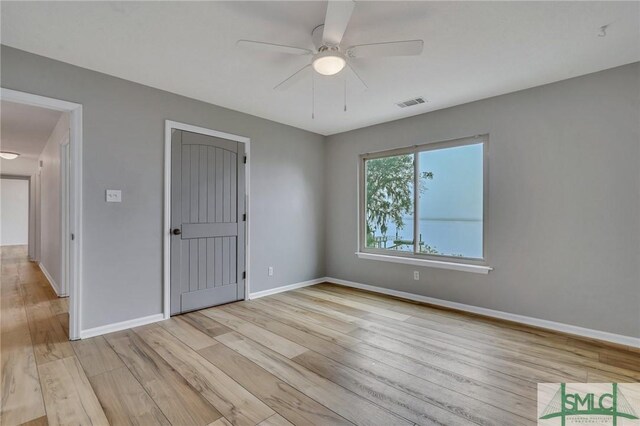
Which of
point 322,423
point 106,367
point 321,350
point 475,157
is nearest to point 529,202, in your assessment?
point 475,157

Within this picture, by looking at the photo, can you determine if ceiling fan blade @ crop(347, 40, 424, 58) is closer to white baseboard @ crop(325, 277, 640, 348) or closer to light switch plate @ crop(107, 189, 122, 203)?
light switch plate @ crop(107, 189, 122, 203)

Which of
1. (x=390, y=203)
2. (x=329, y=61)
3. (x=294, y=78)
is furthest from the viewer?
(x=390, y=203)

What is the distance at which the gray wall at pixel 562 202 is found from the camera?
8.87ft

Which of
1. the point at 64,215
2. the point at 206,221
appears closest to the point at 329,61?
the point at 206,221

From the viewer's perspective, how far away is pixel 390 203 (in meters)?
4.52

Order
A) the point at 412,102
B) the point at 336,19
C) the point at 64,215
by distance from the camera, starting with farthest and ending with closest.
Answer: the point at 64,215 < the point at 412,102 < the point at 336,19

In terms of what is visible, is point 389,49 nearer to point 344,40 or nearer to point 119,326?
point 344,40

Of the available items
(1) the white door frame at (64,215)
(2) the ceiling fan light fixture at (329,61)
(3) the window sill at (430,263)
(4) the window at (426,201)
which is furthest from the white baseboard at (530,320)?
(1) the white door frame at (64,215)

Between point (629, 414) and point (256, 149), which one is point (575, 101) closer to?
point (629, 414)

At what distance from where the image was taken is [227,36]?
90.7 inches

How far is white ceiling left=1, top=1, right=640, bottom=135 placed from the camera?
199 centimetres

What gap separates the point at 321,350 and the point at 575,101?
3.46 m

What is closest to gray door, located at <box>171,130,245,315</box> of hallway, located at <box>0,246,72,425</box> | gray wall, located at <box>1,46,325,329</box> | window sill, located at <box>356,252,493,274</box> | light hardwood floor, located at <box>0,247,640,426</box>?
gray wall, located at <box>1,46,325,329</box>

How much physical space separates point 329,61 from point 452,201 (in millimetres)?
2565
